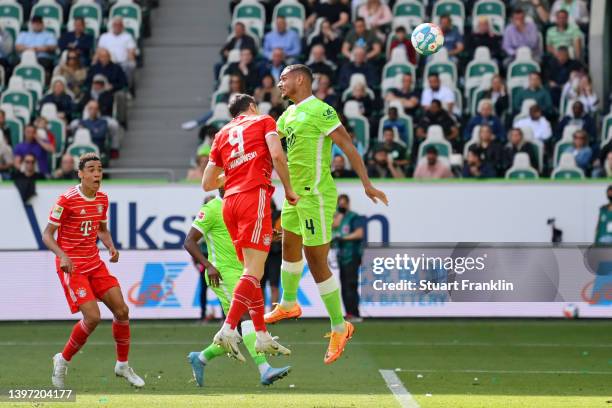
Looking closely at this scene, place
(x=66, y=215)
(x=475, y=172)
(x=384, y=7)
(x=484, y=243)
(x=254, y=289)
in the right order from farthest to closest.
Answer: (x=384, y=7), (x=475, y=172), (x=484, y=243), (x=66, y=215), (x=254, y=289)

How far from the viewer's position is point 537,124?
2292cm

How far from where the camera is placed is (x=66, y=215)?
12883mm

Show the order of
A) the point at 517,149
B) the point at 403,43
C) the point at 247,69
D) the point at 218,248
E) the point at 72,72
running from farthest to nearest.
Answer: the point at 72,72
the point at 403,43
the point at 247,69
the point at 517,149
the point at 218,248

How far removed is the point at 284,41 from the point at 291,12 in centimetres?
128

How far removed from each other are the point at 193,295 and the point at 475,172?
4975 mm

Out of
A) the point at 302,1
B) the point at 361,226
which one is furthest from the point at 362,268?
the point at 302,1

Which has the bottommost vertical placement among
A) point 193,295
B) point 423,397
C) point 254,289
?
point 193,295

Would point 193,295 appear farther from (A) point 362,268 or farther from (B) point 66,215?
(B) point 66,215

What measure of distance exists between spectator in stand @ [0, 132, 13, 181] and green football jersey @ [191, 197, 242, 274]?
9.21 metres

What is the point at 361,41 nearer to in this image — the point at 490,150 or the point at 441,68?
the point at 441,68

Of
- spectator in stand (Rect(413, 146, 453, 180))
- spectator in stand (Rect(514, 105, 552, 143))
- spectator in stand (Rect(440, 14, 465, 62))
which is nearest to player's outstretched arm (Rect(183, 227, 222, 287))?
spectator in stand (Rect(413, 146, 453, 180))

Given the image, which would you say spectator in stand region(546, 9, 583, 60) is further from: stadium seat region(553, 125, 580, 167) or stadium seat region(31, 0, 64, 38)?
stadium seat region(31, 0, 64, 38)

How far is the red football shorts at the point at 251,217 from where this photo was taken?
11.5 meters

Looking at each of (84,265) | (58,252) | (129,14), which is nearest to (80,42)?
(129,14)
